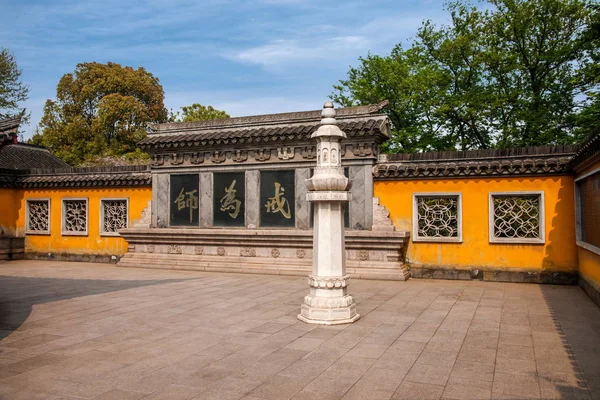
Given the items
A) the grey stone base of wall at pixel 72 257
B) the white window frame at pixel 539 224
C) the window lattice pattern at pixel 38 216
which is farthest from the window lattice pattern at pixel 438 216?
the window lattice pattern at pixel 38 216

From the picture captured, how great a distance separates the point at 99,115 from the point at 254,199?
18.6 metres

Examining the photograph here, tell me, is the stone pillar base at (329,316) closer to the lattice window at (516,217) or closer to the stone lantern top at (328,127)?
the stone lantern top at (328,127)

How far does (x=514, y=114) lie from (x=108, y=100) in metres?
21.0

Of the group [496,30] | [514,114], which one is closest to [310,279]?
[514,114]

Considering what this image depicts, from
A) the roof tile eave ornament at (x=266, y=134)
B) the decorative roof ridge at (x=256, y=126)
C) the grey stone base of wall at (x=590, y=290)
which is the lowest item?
the grey stone base of wall at (x=590, y=290)

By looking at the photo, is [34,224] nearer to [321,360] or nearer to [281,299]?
[281,299]

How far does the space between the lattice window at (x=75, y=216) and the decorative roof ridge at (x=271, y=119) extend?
339cm

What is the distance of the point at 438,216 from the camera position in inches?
437

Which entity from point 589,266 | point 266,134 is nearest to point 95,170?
point 266,134

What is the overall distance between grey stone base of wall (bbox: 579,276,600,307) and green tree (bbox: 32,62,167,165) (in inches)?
889

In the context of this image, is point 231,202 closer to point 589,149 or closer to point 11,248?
point 11,248

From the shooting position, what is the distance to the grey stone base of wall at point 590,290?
7.72 m

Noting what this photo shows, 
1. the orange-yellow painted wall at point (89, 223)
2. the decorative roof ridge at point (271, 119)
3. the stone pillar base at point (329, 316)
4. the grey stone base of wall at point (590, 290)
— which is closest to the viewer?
the stone pillar base at point (329, 316)

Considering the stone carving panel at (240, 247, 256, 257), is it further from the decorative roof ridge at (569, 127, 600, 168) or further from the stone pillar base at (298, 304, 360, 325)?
the decorative roof ridge at (569, 127, 600, 168)
